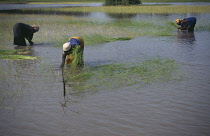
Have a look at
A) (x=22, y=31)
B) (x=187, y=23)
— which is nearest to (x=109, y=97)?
(x=22, y=31)

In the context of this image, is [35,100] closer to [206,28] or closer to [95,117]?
[95,117]

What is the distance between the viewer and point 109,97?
20.2ft

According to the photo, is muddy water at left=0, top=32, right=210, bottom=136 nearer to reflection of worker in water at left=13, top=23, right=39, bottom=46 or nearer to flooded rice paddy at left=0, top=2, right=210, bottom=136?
flooded rice paddy at left=0, top=2, right=210, bottom=136

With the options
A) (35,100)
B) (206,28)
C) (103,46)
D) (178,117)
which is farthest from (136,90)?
(206,28)

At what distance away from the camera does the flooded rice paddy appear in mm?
4754

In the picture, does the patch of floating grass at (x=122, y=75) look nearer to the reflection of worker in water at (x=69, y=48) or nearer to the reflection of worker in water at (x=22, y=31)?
the reflection of worker in water at (x=69, y=48)

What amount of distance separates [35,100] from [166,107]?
2.61 meters

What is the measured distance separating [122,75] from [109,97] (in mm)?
1666

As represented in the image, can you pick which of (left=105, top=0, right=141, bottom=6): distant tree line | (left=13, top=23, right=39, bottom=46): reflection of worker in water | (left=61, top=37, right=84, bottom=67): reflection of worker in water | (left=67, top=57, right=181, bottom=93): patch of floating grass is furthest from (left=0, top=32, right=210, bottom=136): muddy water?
(left=105, top=0, right=141, bottom=6): distant tree line

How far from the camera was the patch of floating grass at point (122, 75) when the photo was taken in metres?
6.98

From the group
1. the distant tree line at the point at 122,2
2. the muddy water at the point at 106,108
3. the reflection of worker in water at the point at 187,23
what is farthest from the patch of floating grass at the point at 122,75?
the distant tree line at the point at 122,2

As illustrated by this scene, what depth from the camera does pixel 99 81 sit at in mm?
7270

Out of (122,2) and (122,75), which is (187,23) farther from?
(122,2)

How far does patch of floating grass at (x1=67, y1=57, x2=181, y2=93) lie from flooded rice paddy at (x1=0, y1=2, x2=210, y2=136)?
0.02 metres
